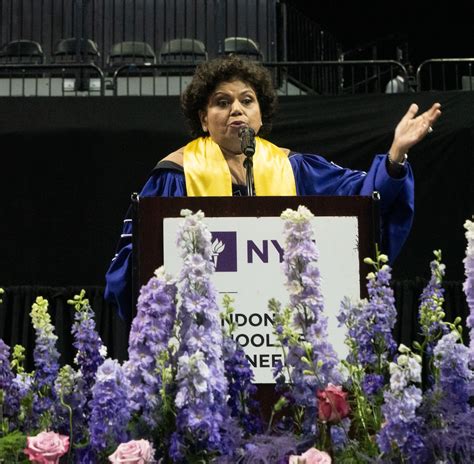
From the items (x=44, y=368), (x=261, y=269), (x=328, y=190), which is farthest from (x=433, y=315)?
(x=328, y=190)

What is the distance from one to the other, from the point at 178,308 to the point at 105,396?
0.16 m

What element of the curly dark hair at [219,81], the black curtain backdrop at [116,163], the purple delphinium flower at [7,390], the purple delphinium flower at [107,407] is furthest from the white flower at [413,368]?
the black curtain backdrop at [116,163]

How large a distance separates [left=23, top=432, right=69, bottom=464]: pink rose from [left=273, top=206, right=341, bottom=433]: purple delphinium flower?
32 centimetres

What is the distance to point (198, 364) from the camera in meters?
1.43

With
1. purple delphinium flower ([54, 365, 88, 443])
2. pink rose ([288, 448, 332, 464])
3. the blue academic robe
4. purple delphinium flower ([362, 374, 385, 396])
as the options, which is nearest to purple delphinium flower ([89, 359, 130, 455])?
purple delphinium flower ([54, 365, 88, 443])

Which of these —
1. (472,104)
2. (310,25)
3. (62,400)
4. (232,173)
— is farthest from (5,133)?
(62,400)

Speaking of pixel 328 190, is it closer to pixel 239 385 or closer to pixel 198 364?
pixel 239 385

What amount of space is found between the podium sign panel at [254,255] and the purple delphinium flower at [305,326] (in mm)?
637

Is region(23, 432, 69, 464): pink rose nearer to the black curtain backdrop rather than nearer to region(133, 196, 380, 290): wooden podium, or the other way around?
region(133, 196, 380, 290): wooden podium

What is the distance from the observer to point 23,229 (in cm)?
625

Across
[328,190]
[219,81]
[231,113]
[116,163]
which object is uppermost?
[116,163]

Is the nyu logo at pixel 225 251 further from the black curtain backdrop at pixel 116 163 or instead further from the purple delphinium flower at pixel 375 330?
the black curtain backdrop at pixel 116 163

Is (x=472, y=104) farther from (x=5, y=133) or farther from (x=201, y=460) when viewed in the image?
(x=201, y=460)

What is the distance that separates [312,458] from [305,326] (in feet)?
0.65
